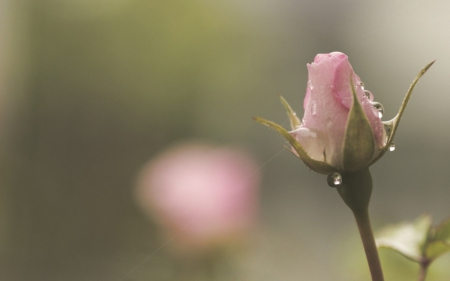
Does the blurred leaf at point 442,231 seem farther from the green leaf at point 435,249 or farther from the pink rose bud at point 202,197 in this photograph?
the pink rose bud at point 202,197

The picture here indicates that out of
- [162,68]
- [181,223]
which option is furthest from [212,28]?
[181,223]

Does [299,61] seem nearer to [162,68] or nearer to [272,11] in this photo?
[272,11]

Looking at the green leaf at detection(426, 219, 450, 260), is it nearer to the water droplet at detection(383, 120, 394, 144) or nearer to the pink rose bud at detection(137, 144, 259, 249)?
the water droplet at detection(383, 120, 394, 144)

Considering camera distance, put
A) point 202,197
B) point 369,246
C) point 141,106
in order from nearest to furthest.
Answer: point 369,246 < point 202,197 < point 141,106

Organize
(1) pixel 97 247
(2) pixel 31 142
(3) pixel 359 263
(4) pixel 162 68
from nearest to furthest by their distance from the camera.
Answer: (3) pixel 359 263
(1) pixel 97 247
(2) pixel 31 142
(4) pixel 162 68

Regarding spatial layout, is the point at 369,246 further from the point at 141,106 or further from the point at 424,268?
the point at 141,106

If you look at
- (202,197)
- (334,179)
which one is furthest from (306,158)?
(202,197)

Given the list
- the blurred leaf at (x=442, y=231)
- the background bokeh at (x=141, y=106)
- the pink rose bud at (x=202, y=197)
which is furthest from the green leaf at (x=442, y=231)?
the background bokeh at (x=141, y=106)
